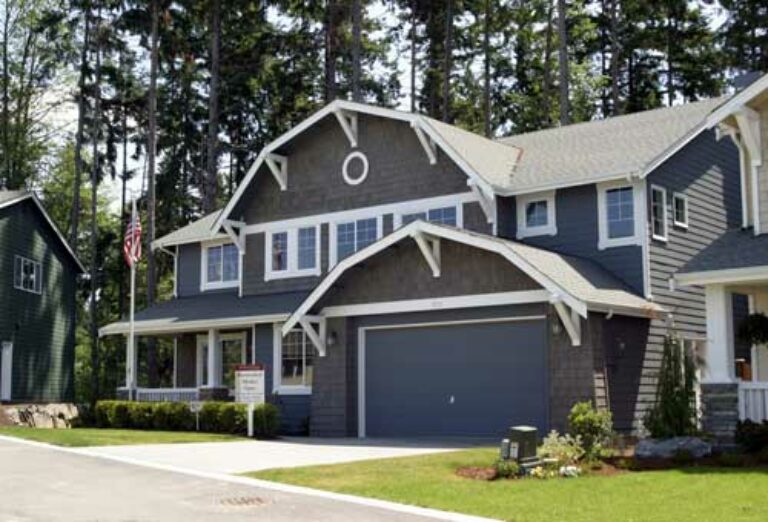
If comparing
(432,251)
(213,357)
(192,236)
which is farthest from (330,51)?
(432,251)

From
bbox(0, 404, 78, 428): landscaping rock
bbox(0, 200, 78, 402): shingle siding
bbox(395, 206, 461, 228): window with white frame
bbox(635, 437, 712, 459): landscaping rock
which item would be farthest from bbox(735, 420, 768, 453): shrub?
bbox(0, 200, 78, 402): shingle siding

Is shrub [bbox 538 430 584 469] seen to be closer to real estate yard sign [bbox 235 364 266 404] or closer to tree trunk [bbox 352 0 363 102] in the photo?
real estate yard sign [bbox 235 364 266 404]

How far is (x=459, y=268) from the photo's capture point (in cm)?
2141

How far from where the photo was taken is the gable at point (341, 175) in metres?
25.0

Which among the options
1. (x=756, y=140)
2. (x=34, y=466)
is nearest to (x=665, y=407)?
(x=756, y=140)

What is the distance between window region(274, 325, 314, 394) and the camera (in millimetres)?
25969

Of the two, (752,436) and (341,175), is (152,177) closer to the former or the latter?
(341,175)

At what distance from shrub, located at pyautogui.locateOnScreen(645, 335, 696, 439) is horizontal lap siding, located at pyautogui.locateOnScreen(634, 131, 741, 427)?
3.87 meters

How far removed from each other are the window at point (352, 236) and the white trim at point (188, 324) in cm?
234

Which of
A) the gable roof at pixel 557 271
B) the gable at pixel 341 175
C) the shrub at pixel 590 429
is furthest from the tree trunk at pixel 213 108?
the shrub at pixel 590 429

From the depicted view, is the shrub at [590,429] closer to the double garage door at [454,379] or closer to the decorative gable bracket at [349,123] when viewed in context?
the double garage door at [454,379]

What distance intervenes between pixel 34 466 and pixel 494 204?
11853 mm

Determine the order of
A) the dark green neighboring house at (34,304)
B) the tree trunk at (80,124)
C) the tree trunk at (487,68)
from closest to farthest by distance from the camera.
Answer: the dark green neighboring house at (34,304) → the tree trunk at (487,68) → the tree trunk at (80,124)

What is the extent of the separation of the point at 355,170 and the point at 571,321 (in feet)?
29.6
